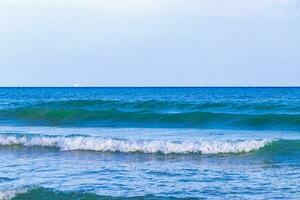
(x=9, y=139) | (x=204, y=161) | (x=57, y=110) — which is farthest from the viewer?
(x=57, y=110)

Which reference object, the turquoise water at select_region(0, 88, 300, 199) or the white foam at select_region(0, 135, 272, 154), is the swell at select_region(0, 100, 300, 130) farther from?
the white foam at select_region(0, 135, 272, 154)

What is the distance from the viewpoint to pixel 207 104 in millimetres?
35906

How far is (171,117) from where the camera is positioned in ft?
93.8

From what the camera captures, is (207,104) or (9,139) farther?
(207,104)

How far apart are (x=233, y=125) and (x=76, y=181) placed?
15.8 metres

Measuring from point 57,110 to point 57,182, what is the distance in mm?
21826

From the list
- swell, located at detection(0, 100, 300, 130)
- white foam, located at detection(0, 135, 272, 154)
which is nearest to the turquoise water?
white foam, located at detection(0, 135, 272, 154)

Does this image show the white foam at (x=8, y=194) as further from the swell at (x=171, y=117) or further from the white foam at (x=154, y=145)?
the swell at (x=171, y=117)

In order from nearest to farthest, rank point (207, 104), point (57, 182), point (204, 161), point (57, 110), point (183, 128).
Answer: point (57, 182)
point (204, 161)
point (183, 128)
point (57, 110)
point (207, 104)

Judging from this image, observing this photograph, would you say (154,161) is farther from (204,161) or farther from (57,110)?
(57,110)

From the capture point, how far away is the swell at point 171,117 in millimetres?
26094

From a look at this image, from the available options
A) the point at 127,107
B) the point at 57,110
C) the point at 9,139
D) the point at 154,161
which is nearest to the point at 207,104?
the point at 127,107

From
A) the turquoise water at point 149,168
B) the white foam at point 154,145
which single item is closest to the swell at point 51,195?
the turquoise water at point 149,168

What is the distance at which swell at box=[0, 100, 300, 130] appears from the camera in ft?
85.6
